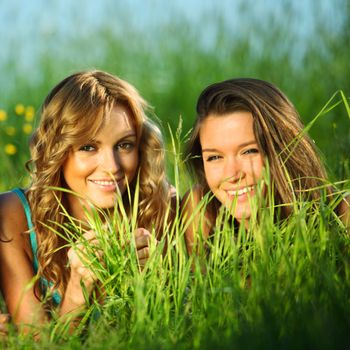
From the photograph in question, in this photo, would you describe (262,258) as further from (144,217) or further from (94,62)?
(94,62)

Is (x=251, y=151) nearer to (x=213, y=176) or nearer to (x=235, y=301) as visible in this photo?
(x=213, y=176)

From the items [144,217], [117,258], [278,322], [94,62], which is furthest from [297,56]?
[278,322]

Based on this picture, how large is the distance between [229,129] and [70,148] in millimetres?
640

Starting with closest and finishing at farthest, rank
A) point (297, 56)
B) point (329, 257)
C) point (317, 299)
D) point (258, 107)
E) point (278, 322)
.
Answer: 1. point (278, 322)
2. point (317, 299)
3. point (329, 257)
4. point (258, 107)
5. point (297, 56)

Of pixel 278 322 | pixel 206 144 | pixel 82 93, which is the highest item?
pixel 82 93

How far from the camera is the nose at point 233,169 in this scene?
2895mm

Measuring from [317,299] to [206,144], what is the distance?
1.06m

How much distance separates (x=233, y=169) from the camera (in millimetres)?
2906

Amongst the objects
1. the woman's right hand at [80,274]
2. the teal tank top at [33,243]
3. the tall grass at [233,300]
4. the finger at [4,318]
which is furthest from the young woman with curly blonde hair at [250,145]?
the finger at [4,318]

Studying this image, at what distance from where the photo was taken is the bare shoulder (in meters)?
3.20

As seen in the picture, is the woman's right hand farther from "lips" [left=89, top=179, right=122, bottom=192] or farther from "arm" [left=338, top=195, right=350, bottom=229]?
"arm" [left=338, top=195, right=350, bottom=229]

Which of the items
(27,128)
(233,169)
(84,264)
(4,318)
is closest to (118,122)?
(233,169)

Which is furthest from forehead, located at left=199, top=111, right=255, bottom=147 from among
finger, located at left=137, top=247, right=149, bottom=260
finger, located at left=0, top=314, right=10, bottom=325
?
finger, located at left=0, top=314, right=10, bottom=325

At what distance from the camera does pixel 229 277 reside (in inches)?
96.1
